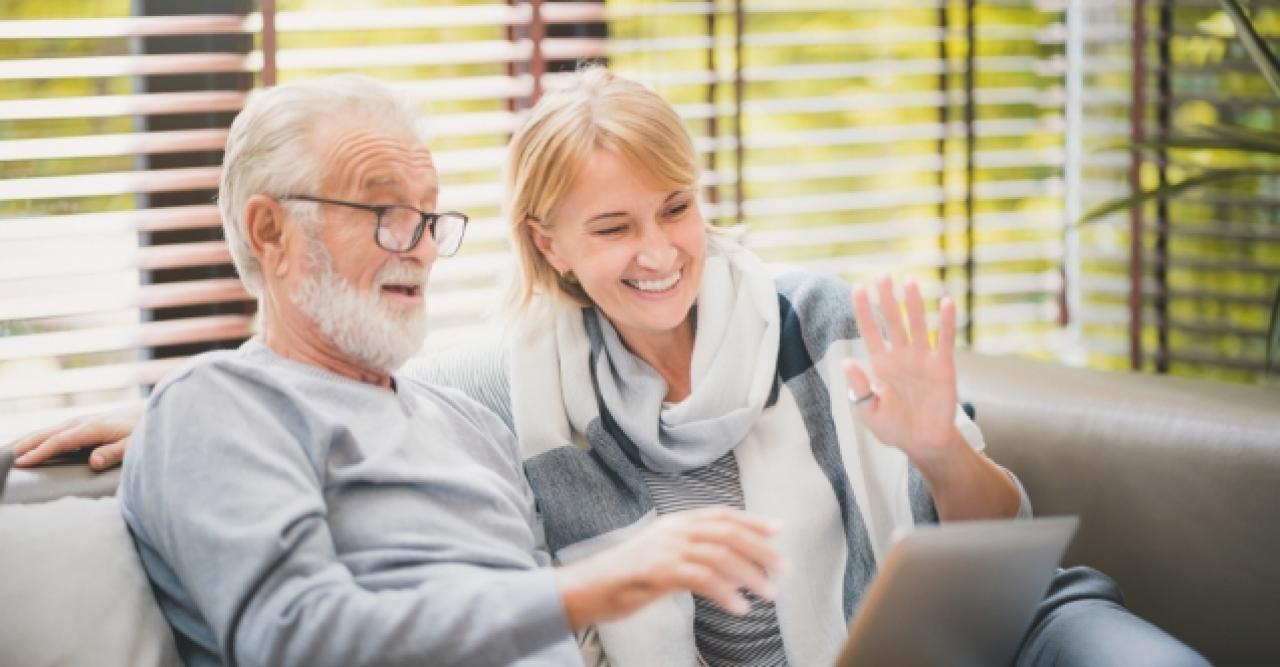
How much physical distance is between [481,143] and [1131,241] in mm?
1650

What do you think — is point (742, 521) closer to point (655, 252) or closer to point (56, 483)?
point (655, 252)

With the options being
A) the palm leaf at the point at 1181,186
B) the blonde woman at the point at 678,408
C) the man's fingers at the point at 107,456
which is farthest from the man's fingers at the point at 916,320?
the man's fingers at the point at 107,456

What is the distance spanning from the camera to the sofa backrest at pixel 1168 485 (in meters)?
2.05

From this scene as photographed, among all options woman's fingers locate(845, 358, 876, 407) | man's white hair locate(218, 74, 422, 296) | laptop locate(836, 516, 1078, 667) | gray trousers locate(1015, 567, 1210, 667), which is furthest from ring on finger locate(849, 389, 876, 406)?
man's white hair locate(218, 74, 422, 296)

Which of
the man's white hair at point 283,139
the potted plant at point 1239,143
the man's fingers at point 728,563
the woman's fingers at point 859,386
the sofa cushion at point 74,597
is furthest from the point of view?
the potted plant at point 1239,143

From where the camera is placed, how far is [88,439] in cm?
193

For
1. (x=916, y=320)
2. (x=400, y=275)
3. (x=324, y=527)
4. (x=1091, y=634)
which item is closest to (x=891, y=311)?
(x=916, y=320)

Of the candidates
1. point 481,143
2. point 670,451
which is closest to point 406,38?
point 481,143

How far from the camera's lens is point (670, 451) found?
210 centimetres

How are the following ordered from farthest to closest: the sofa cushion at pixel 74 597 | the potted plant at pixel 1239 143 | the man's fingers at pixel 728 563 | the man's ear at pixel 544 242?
the potted plant at pixel 1239 143, the man's ear at pixel 544 242, the sofa cushion at pixel 74 597, the man's fingers at pixel 728 563

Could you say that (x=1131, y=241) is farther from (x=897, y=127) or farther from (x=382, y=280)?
(x=382, y=280)

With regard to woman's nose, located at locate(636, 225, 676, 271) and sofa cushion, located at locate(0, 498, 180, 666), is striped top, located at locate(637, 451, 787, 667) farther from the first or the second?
sofa cushion, located at locate(0, 498, 180, 666)

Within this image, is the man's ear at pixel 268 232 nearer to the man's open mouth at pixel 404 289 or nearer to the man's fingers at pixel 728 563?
the man's open mouth at pixel 404 289

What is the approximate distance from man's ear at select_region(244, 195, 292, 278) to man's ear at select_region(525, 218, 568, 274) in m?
0.54
